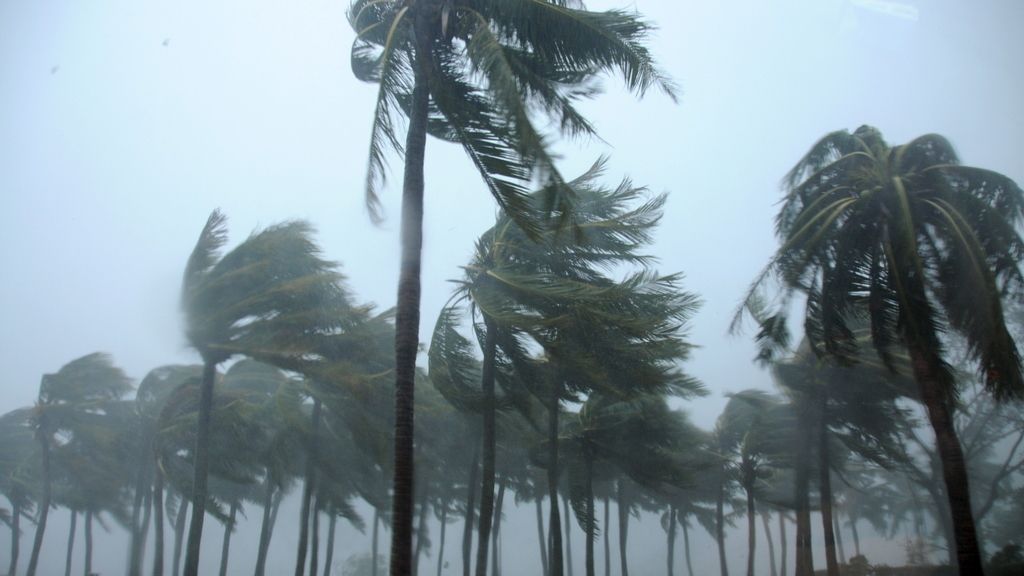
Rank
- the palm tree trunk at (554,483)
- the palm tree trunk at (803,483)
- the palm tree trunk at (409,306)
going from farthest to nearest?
the palm tree trunk at (803,483)
the palm tree trunk at (554,483)
the palm tree trunk at (409,306)

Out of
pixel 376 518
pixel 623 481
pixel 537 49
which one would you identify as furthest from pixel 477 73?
pixel 376 518

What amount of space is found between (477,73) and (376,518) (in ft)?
102

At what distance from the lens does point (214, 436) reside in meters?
22.0

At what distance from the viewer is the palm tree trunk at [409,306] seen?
8.86 m

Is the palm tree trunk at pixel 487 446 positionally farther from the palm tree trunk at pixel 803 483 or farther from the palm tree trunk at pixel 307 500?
the palm tree trunk at pixel 803 483

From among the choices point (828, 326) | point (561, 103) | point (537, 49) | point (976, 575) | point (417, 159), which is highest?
point (537, 49)

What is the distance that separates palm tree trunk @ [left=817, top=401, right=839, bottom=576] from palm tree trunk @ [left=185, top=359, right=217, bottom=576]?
695 inches

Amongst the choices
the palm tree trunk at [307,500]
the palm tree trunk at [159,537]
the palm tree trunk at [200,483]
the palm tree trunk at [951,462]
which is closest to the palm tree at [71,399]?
the palm tree trunk at [159,537]

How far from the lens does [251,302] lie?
1838cm

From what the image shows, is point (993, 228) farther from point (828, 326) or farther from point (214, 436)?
point (214, 436)

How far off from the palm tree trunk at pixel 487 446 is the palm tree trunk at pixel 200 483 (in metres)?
7.10

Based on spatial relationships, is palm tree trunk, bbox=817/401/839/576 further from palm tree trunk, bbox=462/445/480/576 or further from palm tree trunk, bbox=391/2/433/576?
palm tree trunk, bbox=391/2/433/576

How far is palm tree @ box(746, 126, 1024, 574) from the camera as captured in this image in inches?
532

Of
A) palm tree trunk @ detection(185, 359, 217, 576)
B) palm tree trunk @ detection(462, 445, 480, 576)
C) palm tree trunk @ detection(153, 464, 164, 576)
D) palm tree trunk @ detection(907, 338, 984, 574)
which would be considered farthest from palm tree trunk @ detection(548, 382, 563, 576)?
palm tree trunk @ detection(153, 464, 164, 576)
